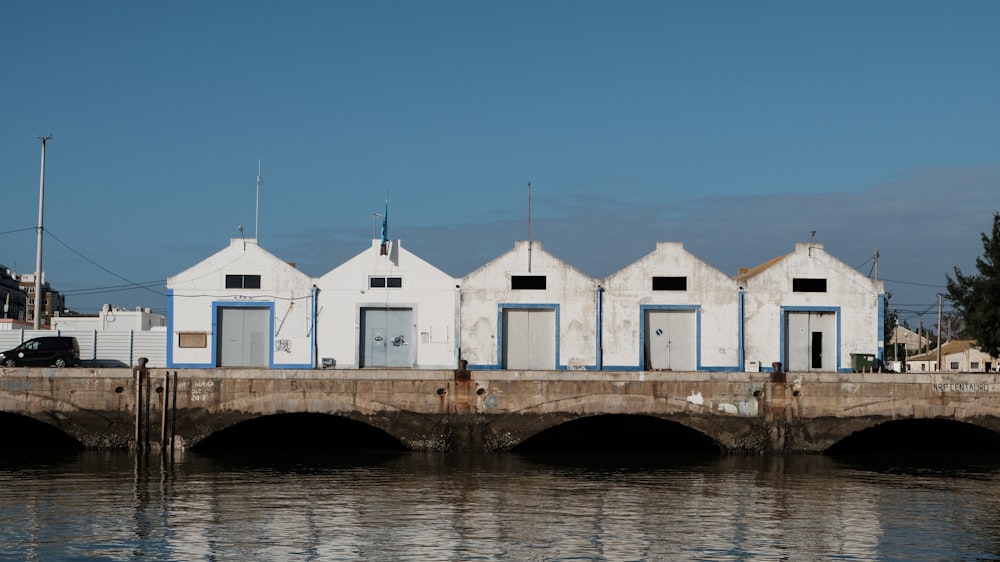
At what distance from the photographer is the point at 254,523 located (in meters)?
27.6

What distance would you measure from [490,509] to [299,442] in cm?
2139

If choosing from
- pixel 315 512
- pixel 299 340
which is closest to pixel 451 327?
pixel 299 340

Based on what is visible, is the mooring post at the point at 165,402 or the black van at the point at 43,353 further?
the black van at the point at 43,353

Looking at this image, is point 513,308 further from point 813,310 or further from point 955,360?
point 955,360

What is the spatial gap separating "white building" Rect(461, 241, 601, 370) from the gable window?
121 inches

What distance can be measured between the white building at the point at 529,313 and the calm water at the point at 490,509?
9307 mm

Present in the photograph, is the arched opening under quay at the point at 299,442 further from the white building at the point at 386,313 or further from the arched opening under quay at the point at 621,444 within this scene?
the arched opening under quay at the point at 621,444

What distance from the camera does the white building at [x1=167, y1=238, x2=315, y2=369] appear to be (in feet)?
167

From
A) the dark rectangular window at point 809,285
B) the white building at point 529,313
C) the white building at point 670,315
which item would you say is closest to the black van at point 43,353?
the white building at point 529,313

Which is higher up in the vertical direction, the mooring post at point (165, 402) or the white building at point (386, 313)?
the white building at point (386, 313)

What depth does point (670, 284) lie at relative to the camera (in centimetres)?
5122

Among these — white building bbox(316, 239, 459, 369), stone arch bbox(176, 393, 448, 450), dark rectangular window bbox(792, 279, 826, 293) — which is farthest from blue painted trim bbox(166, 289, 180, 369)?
dark rectangular window bbox(792, 279, 826, 293)

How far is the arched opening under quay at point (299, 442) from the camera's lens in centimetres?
4284

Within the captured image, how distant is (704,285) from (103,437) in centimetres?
2681
